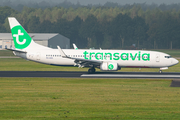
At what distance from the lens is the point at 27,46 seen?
42438 millimetres

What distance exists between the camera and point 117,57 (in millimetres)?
39969

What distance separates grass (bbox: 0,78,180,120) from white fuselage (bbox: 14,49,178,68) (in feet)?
48.0

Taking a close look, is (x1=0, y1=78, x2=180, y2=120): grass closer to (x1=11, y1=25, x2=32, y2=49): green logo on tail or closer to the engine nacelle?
the engine nacelle

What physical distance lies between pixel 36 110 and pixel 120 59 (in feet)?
80.9

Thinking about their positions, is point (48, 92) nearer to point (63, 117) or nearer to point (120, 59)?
point (63, 117)

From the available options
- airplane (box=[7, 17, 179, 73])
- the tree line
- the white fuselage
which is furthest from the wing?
the tree line

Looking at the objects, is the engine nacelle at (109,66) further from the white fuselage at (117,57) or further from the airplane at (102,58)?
the white fuselage at (117,57)

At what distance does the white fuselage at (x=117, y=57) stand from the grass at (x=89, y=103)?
14.6m

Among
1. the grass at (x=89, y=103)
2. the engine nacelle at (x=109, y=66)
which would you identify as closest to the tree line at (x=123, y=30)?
the engine nacelle at (x=109, y=66)

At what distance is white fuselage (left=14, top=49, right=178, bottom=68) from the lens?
39.9 metres

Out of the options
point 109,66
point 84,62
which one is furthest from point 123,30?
point 109,66

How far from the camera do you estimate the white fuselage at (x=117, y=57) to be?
3988 cm

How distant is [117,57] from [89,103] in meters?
21.9

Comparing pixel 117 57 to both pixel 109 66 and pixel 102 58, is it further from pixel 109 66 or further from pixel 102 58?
pixel 109 66
